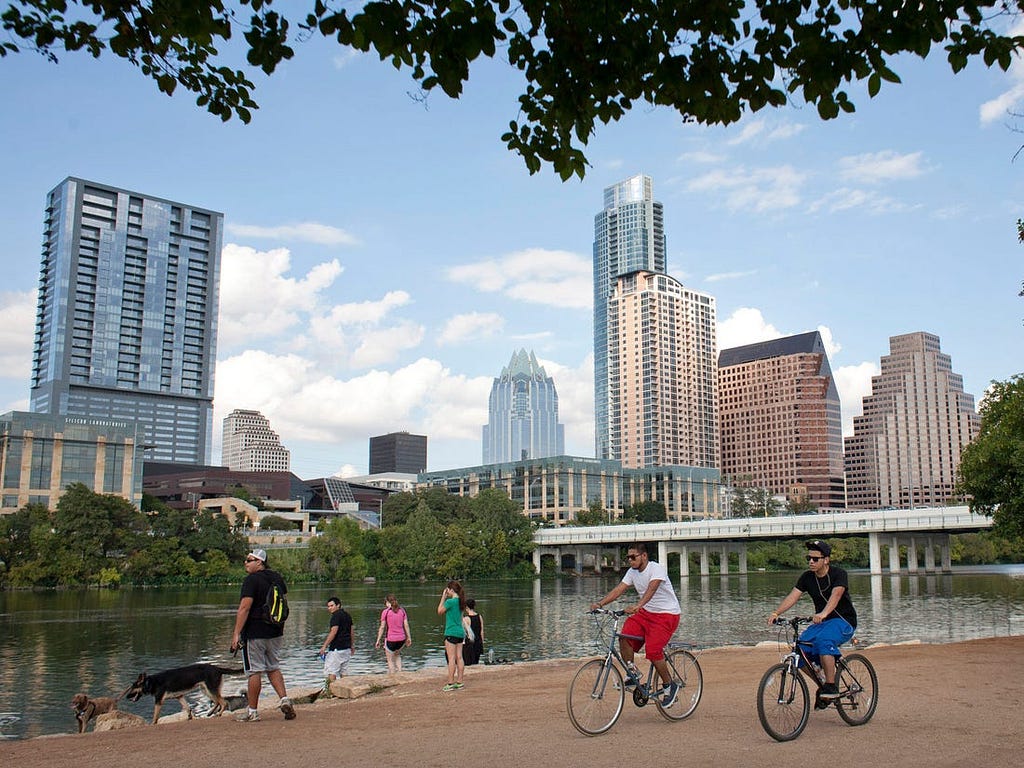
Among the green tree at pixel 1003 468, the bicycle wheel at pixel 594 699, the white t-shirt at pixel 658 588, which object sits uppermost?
the green tree at pixel 1003 468

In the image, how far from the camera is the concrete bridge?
96375mm

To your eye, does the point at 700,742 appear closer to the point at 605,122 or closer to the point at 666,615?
the point at 666,615

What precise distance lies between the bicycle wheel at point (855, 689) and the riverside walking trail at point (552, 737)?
0.55 feet

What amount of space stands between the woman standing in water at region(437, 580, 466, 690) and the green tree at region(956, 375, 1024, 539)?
21865 millimetres

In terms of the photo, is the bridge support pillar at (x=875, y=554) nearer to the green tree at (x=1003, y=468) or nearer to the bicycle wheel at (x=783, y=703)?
the green tree at (x=1003, y=468)

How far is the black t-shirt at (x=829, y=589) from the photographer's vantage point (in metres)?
11.0

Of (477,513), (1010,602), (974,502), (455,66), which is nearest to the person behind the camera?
(455,66)

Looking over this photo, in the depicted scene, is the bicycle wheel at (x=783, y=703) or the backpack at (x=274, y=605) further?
the backpack at (x=274, y=605)

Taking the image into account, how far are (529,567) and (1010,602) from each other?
74.3 metres

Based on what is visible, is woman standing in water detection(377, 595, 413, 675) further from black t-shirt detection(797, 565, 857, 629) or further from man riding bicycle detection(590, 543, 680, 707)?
black t-shirt detection(797, 565, 857, 629)

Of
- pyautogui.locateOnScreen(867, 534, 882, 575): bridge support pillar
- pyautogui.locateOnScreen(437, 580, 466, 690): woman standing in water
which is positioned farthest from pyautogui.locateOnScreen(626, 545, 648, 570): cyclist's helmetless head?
pyautogui.locateOnScreen(867, 534, 882, 575): bridge support pillar

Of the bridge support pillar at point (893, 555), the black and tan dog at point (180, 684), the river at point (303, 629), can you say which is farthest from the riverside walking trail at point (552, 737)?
the bridge support pillar at point (893, 555)

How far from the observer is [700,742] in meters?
10.3

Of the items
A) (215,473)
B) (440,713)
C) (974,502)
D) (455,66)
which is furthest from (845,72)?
(215,473)
